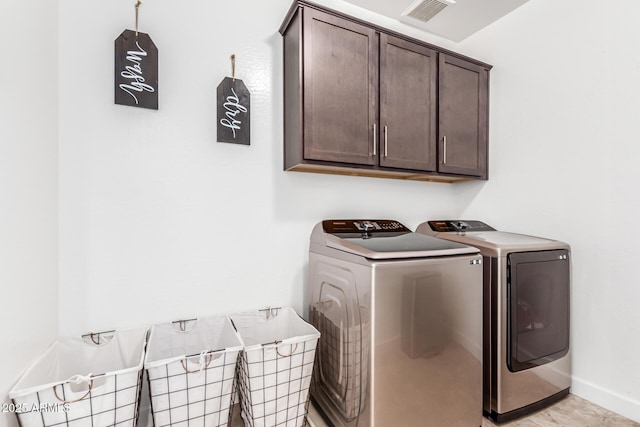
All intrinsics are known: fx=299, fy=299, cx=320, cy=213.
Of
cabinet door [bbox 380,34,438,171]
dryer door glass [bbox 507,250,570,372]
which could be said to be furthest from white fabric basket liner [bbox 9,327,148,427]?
dryer door glass [bbox 507,250,570,372]

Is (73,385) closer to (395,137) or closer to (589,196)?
(395,137)

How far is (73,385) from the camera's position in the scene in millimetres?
1192

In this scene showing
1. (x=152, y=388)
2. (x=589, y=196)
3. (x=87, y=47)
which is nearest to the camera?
(x=152, y=388)

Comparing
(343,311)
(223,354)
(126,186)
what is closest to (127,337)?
(223,354)

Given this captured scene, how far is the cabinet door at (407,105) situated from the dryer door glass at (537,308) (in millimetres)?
821

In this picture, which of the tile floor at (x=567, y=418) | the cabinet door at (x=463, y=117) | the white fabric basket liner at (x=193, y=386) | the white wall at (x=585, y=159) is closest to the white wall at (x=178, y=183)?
the white fabric basket liner at (x=193, y=386)

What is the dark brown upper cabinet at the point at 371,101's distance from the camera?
1615 mm

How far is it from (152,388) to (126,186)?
0.93 meters

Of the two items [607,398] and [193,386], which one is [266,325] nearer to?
[193,386]

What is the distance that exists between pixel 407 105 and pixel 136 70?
4.98ft

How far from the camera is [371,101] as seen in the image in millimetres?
1770

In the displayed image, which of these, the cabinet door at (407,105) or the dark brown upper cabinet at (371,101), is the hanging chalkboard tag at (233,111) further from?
the cabinet door at (407,105)

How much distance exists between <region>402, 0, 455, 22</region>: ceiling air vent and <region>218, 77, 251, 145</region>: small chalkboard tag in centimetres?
135

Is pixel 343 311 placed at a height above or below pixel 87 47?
below
